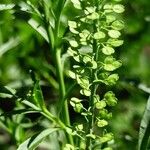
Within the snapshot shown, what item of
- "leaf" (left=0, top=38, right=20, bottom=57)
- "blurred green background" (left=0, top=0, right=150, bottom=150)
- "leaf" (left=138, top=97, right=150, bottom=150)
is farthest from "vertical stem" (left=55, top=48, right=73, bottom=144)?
"blurred green background" (left=0, top=0, right=150, bottom=150)

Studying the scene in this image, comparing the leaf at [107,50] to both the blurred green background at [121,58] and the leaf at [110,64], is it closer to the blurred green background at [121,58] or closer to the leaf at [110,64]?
the leaf at [110,64]

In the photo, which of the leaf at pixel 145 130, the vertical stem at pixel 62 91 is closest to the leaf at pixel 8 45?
the vertical stem at pixel 62 91

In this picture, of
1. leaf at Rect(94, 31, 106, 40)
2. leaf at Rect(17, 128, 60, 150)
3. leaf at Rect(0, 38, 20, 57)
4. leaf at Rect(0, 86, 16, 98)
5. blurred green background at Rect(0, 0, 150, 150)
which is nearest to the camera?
leaf at Rect(94, 31, 106, 40)

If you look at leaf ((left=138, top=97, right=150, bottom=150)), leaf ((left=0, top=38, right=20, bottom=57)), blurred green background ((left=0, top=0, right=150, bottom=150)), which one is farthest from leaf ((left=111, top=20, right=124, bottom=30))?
blurred green background ((left=0, top=0, right=150, bottom=150))

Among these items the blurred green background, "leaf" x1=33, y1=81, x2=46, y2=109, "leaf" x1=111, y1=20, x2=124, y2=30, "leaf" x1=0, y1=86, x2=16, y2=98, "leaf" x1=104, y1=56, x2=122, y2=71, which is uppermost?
"leaf" x1=111, y1=20, x2=124, y2=30

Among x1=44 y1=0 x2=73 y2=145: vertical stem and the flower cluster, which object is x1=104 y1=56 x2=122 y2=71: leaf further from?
x1=44 y1=0 x2=73 y2=145: vertical stem

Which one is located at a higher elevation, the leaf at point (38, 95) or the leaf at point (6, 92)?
the leaf at point (6, 92)

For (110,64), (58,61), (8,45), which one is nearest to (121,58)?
(8,45)

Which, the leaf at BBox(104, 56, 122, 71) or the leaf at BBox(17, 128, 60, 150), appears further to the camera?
the leaf at BBox(17, 128, 60, 150)

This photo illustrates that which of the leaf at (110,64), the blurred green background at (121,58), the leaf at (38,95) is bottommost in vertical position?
the blurred green background at (121,58)

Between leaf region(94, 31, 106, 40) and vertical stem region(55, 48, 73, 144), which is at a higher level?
leaf region(94, 31, 106, 40)

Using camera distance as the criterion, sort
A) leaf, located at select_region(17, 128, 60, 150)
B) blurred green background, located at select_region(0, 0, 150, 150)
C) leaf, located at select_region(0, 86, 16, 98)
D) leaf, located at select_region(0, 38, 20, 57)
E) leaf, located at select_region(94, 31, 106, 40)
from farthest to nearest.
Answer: blurred green background, located at select_region(0, 0, 150, 150)
leaf, located at select_region(0, 38, 20, 57)
leaf, located at select_region(0, 86, 16, 98)
leaf, located at select_region(17, 128, 60, 150)
leaf, located at select_region(94, 31, 106, 40)

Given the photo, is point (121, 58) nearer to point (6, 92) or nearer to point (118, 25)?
point (6, 92)
